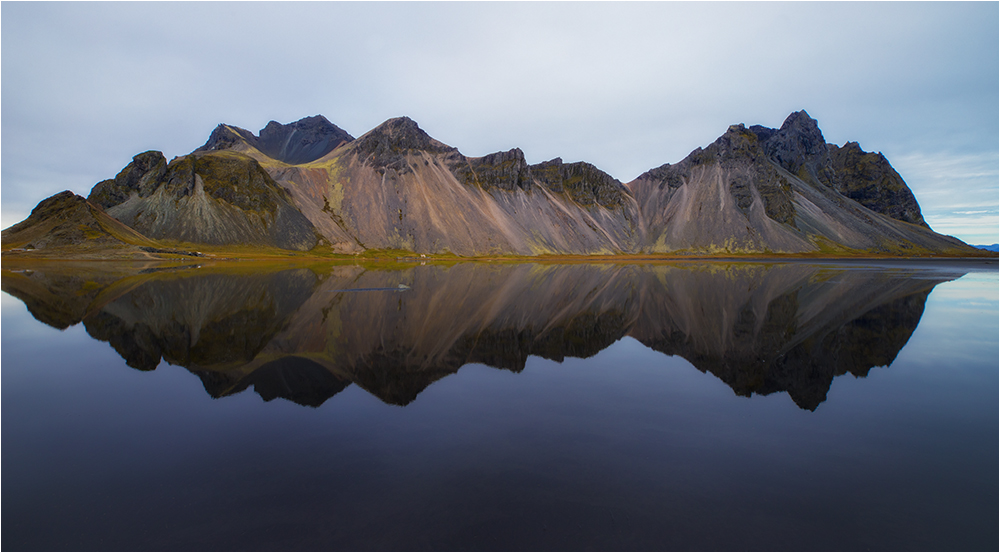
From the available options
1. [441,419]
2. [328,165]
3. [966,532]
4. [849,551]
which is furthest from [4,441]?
[328,165]

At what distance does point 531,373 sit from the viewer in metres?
16.3

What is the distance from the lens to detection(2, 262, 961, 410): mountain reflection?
50.7 feet

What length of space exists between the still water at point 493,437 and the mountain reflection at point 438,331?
8.0 inches

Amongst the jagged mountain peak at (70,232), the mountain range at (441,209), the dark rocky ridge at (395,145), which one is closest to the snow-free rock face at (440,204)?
the dark rocky ridge at (395,145)

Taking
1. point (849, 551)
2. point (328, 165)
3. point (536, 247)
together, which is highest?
point (328, 165)

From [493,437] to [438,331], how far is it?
12.5 metres

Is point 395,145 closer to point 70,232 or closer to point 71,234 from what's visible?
point 70,232

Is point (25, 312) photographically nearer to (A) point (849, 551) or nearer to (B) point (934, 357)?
(A) point (849, 551)

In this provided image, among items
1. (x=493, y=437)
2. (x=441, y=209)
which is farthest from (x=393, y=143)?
(x=493, y=437)

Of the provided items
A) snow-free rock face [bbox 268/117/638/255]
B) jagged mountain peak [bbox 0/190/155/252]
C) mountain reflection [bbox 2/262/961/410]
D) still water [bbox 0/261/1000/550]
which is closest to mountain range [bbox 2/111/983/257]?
jagged mountain peak [bbox 0/190/155/252]

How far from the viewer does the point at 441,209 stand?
144 meters

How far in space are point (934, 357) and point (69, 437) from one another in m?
29.9

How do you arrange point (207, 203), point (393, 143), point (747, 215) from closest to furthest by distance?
1. point (207, 203)
2. point (393, 143)
3. point (747, 215)

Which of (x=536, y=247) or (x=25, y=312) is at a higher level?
(x=536, y=247)
